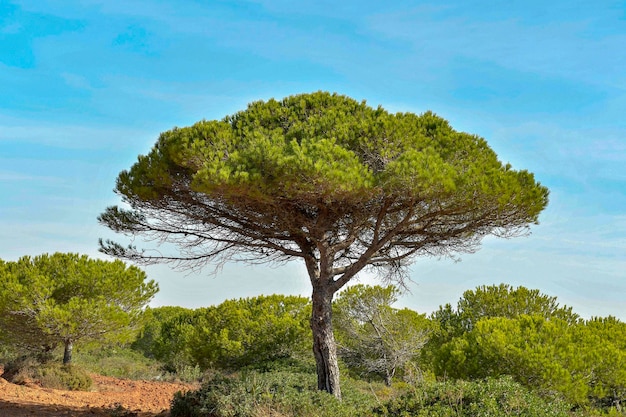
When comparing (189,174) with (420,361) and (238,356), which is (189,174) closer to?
(238,356)

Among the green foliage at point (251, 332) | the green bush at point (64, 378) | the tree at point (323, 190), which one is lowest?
the green bush at point (64, 378)

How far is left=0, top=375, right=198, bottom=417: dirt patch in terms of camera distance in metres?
10.6

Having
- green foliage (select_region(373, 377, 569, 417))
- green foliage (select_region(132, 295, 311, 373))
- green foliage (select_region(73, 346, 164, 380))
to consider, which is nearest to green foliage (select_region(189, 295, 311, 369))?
green foliage (select_region(132, 295, 311, 373))

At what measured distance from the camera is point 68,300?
16.8m

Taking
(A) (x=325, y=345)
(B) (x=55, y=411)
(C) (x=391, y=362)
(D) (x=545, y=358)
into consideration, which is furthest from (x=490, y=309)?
(B) (x=55, y=411)

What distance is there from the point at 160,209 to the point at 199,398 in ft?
10.7

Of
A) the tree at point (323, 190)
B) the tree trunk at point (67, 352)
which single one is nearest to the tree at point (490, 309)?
the tree at point (323, 190)

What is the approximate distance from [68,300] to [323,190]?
12.2m

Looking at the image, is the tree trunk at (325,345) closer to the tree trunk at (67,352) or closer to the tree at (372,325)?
the tree at (372,325)

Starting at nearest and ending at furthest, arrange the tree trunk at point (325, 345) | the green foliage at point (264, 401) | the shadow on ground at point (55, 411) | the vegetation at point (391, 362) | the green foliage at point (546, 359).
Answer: the vegetation at point (391, 362), the green foliage at point (264, 401), the tree trunk at point (325, 345), the shadow on ground at point (55, 411), the green foliage at point (546, 359)

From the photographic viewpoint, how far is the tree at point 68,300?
1583 cm

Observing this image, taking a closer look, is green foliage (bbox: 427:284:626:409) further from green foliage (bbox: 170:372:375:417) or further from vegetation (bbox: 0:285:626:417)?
green foliage (bbox: 170:372:375:417)

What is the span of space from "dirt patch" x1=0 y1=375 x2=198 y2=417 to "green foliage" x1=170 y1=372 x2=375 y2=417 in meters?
1.53

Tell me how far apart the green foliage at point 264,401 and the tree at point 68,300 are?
778cm
